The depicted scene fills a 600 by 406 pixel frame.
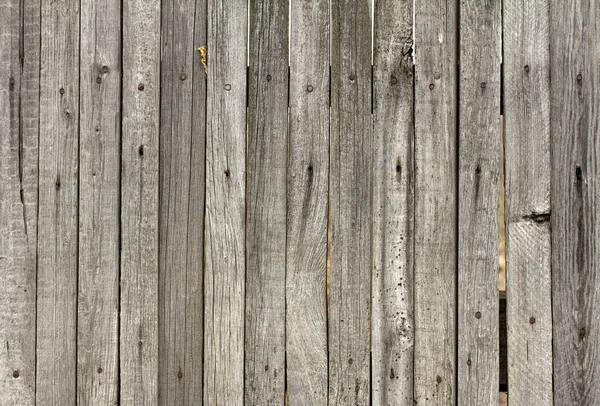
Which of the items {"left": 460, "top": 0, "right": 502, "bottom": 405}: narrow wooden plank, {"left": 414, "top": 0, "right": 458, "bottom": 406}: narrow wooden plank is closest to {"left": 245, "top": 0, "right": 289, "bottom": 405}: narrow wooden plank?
{"left": 414, "top": 0, "right": 458, "bottom": 406}: narrow wooden plank

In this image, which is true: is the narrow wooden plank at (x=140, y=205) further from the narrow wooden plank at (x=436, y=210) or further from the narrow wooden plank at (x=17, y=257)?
the narrow wooden plank at (x=436, y=210)

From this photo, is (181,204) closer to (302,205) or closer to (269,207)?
(269,207)

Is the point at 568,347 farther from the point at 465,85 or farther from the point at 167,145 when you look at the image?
the point at 167,145

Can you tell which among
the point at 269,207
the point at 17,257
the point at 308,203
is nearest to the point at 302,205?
the point at 308,203

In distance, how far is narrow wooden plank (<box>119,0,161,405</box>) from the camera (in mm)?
2521

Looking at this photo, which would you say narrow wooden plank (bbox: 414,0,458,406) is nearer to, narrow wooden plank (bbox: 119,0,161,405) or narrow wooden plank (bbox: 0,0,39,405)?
narrow wooden plank (bbox: 119,0,161,405)

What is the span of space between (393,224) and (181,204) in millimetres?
858

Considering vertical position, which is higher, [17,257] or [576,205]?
[576,205]

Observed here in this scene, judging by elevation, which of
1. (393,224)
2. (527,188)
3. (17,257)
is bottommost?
(17,257)

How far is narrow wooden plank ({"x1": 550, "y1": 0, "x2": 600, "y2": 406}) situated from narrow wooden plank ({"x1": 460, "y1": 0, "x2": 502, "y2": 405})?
0.23m

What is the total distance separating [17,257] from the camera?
2.57m

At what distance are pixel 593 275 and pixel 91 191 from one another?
6.68 feet

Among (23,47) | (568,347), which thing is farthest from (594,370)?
(23,47)

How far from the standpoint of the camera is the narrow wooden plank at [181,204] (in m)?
2.51
